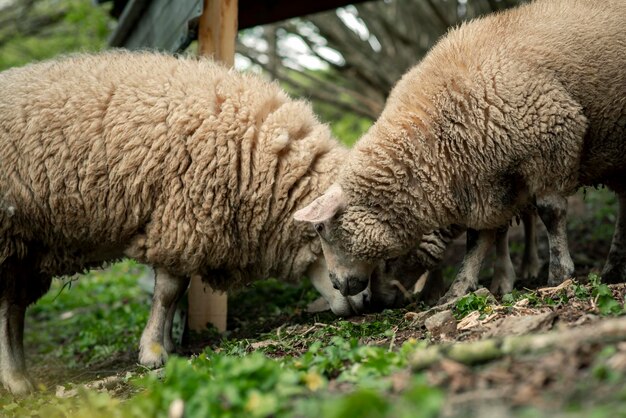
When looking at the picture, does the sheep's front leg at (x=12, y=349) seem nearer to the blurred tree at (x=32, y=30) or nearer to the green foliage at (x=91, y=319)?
the green foliage at (x=91, y=319)

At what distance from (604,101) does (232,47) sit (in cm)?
312

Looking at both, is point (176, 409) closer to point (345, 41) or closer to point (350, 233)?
point (350, 233)

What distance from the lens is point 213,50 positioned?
6496 mm

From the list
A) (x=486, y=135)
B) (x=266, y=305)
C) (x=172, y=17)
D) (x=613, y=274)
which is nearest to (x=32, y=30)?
(x=172, y=17)

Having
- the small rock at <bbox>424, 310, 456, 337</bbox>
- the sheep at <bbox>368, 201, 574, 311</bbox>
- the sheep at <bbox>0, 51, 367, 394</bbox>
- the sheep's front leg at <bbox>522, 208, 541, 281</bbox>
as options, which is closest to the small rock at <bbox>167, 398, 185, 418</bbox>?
the small rock at <bbox>424, 310, 456, 337</bbox>

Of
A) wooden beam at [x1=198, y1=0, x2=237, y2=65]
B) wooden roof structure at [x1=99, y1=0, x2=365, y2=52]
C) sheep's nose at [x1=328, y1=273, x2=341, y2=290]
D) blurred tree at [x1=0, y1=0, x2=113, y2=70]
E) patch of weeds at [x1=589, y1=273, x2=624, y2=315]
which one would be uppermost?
blurred tree at [x1=0, y1=0, x2=113, y2=70]

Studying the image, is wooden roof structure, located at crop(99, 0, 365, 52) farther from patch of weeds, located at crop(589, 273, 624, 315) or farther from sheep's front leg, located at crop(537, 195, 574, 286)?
patch of weeds, located at crop(589, 273, 624, 315)

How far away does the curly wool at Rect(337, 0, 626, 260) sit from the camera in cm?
486

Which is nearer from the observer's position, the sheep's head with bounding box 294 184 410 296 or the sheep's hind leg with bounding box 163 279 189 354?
the sheep's head with bounding box 294 184 410 296

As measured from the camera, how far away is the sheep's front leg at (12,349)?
5469mm

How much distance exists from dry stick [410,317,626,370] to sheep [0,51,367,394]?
270 cm

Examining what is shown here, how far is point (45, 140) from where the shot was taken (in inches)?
209

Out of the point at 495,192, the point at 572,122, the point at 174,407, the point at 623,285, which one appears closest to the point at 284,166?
the point at 495,192

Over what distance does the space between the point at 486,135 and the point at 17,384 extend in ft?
12.2
